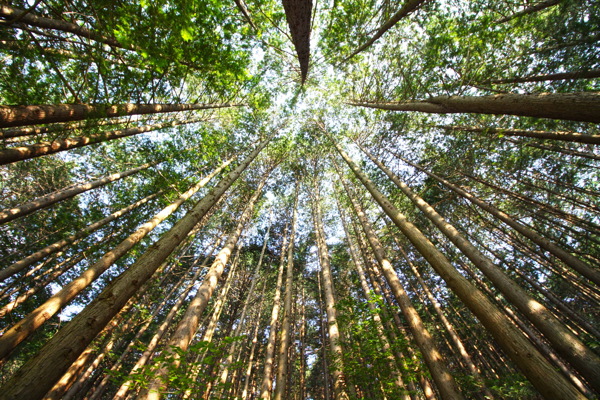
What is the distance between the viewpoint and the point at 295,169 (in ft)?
58.5

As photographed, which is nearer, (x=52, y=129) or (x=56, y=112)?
(x=56, y=112)

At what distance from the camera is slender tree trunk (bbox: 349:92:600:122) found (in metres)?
2.69

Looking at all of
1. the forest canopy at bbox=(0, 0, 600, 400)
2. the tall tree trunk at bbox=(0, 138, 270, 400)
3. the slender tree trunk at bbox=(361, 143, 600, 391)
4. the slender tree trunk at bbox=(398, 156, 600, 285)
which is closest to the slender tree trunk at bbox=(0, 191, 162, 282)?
the forest canopy at bbox=(0, 0, 600, 400)

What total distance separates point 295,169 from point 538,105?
50.0 ft

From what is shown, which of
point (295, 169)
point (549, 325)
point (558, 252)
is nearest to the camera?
point (549, 325)

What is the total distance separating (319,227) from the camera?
1248cm

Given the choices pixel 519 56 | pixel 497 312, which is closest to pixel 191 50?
pixel 497 312

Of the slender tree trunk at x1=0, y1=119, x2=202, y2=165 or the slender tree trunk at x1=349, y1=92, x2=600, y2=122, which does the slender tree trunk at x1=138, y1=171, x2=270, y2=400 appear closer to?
the slender tree trunk at x1=0, y1=119, x2=202, y2=165

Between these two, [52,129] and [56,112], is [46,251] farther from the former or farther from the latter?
[56,112]

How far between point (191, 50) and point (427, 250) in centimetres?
621

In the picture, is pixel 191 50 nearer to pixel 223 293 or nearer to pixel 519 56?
pixel 519 56

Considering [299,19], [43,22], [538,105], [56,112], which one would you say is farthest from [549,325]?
[43,22]

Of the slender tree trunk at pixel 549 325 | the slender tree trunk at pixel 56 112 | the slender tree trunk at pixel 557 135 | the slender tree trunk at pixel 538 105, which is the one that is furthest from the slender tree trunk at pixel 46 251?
the slender tree trunk at pixel 557 135

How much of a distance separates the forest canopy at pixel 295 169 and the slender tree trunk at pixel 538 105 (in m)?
0.03
